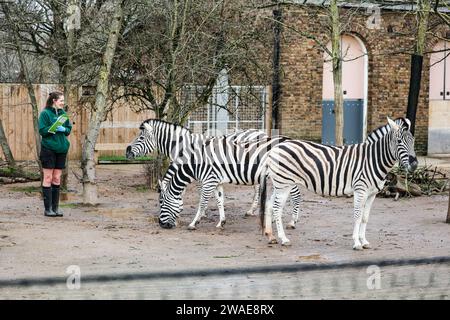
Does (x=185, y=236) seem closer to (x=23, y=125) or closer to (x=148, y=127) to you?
(x=148, y=127)

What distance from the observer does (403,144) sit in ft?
38.0

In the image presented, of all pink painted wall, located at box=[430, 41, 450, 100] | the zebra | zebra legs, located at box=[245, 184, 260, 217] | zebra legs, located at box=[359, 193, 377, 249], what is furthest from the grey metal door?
zebra legs, located at box=[359, 193, 377, 249]

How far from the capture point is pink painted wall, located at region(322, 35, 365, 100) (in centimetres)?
2622

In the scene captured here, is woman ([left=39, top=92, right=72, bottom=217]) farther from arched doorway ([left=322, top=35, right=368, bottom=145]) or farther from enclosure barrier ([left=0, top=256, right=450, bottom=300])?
arched doorway ([left=322, top=35, right=368, bottom=145])

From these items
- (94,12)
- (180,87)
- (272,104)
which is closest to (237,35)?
(180,87)

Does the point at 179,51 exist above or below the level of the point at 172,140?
above

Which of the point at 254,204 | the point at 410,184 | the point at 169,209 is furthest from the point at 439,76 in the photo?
the point at 169,209

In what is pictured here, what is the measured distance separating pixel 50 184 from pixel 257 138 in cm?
359

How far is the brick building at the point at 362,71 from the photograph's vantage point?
2495 centimetres

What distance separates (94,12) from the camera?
61.4 ft

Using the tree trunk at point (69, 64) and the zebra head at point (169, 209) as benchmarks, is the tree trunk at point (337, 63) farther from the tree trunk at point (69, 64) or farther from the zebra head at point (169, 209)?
the zebra head at point (169, 209)

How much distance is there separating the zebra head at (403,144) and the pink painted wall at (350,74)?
14.5 m

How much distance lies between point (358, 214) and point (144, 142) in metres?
4.83

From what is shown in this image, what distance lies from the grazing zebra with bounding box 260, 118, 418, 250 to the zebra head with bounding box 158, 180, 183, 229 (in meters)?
1.62
